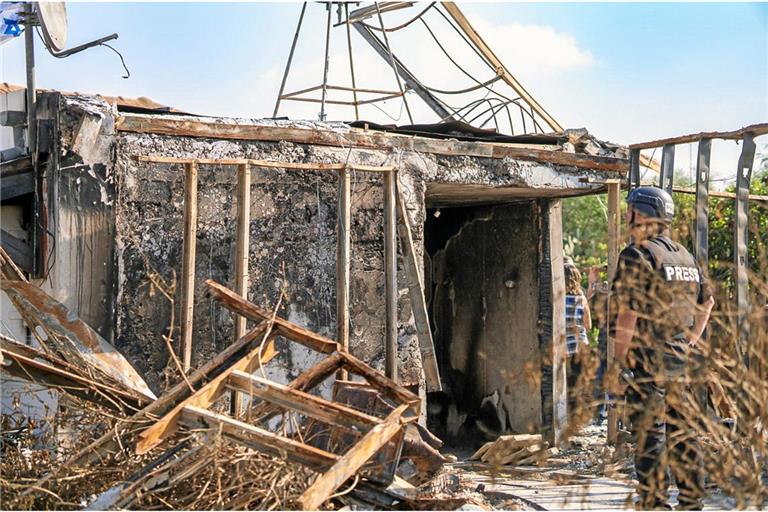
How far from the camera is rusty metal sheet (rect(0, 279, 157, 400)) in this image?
17.5ft

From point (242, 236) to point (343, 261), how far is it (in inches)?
29.4

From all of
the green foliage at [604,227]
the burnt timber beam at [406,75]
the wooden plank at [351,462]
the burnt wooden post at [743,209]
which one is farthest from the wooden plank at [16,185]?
the green foliage at [604,227]

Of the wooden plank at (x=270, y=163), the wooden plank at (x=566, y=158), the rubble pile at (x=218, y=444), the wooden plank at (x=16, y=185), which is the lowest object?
the rubble pile at (x=218, y=444)

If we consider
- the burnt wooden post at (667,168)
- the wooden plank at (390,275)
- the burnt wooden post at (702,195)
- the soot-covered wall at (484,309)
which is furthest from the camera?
the soot-covered wall at (484,309)

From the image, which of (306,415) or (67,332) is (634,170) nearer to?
(306,415)

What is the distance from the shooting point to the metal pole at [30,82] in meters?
6.04

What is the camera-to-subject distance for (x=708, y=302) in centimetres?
545

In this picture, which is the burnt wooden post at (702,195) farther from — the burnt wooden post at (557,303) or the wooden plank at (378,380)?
the wooden plank at (378,380)

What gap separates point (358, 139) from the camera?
6910mm

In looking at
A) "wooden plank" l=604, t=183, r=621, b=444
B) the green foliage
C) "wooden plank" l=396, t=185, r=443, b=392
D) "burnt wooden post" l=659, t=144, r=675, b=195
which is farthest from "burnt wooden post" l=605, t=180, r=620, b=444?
"wooden plank" l=396, t=185, r=443, b=392

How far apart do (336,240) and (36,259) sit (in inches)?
79.7

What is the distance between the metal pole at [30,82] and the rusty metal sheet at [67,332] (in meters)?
1.08

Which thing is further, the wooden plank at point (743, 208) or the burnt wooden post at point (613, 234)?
the burnt wooden post at point (613, 234)

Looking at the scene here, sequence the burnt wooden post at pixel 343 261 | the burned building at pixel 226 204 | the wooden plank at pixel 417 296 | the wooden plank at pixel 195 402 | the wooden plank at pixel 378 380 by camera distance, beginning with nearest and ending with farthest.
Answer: the wooden plank at pixel 195 402
the wooden plank at pixel 378 380
the burned building at pixel 226 204
the burnt wooden post at pixel 343 261
the wooden plank at pixel 417 296
